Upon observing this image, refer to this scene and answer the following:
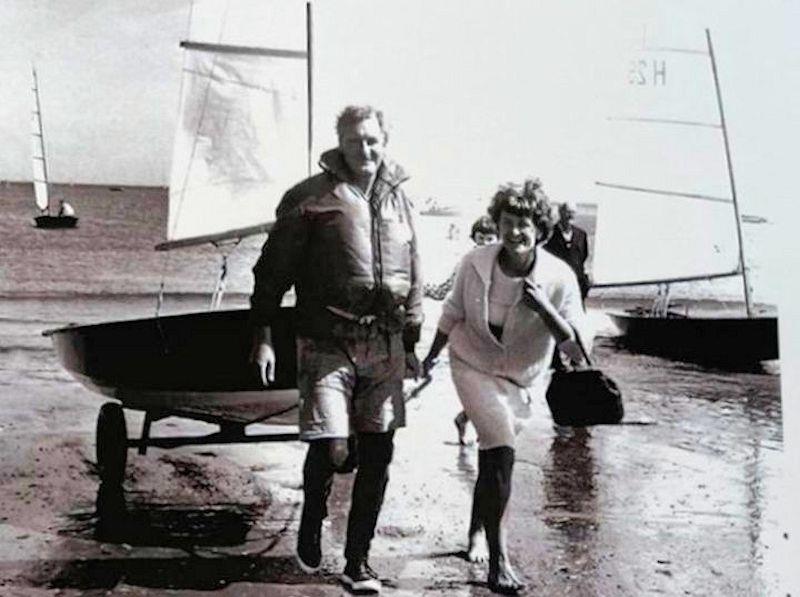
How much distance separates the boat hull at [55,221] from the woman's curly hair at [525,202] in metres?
1.04

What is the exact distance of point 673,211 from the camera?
276 centimetres

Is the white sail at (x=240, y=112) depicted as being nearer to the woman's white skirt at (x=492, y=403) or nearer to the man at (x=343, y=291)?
the man at (x=343, y=291)

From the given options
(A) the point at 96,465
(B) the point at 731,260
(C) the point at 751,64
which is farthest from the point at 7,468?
(C) the point at 751,64

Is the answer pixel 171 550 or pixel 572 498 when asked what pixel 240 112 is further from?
pixel 572 498

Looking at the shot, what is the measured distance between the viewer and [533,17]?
2459 mm

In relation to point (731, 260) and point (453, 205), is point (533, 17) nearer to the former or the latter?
point (453, 205)

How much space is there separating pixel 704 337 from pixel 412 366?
55.1 inches

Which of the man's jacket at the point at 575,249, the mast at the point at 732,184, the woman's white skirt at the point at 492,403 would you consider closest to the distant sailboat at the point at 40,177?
the woman's white skirt at the point at 492,403

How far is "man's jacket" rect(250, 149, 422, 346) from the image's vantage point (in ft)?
6.05

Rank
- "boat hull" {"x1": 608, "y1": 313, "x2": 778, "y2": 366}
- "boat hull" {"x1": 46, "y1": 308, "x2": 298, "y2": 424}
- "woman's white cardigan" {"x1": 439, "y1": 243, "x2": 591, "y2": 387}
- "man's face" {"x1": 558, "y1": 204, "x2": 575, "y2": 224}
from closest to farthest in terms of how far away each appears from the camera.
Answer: "woman's white cardigan" {"x1": 439, "y1": 243, "x2": 591, "y2": 387}, "boat hull" {"x1": 46, "y1": 308, "x2": 298, "y2": 424}, "man's face" {"x1": 558, "y1": 204, "x2": 575, "y2": 224}, "boat hull" {"x1": 608, "y1": 313, "x2": 778, "y2": 366}

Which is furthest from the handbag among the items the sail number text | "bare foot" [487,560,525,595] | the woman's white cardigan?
the sail number text

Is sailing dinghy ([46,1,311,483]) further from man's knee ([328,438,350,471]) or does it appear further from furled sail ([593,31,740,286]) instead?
furled sail ([593,31,740,286])

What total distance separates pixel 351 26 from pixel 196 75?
1.26 feet

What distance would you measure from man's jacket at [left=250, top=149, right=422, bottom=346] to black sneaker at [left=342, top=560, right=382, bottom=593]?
1.54 feet
